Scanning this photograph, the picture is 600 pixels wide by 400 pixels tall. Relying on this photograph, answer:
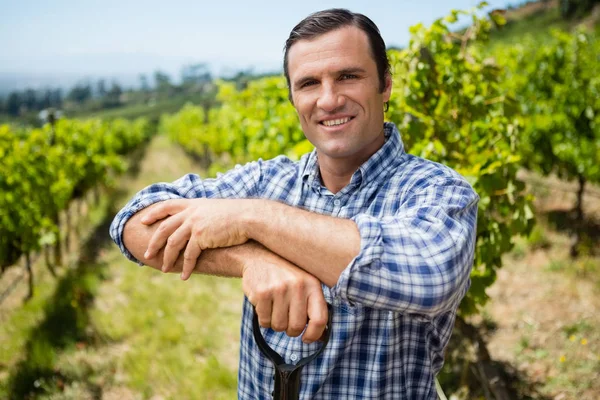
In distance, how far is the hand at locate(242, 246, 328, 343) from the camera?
105cm

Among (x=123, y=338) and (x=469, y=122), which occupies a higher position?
(x=469, y=122)

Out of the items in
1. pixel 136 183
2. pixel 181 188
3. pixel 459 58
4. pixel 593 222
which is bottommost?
pixel 136 183

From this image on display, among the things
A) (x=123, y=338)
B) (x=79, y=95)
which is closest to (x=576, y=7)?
(x=123, y=338)

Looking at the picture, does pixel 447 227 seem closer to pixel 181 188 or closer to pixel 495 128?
pixel 181 188

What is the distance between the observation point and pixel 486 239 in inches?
114

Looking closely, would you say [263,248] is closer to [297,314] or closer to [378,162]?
[297,314]

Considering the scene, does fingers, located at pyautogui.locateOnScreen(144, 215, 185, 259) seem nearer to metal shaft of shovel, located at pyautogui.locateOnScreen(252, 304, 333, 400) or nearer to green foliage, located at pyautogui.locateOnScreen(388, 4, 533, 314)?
metal shaft of shovel, located at pyautogui.locateOnScreen(252, 304, 333, 400)

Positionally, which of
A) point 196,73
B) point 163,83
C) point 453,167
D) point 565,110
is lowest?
point 453,167

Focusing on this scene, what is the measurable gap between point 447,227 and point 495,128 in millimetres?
2044

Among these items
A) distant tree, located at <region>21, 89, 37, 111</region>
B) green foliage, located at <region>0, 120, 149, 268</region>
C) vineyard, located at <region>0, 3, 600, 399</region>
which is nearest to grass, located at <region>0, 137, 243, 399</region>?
vineyard, located at <region>0, 3, 600, 399</region>

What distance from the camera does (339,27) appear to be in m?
1.54

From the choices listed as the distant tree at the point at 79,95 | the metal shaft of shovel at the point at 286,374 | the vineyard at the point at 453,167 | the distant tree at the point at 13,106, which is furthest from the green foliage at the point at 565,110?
the distant tree at the point at 79,95

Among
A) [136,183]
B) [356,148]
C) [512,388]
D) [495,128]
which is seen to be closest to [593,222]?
[512,388]

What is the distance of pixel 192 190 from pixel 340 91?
26.5 inches
